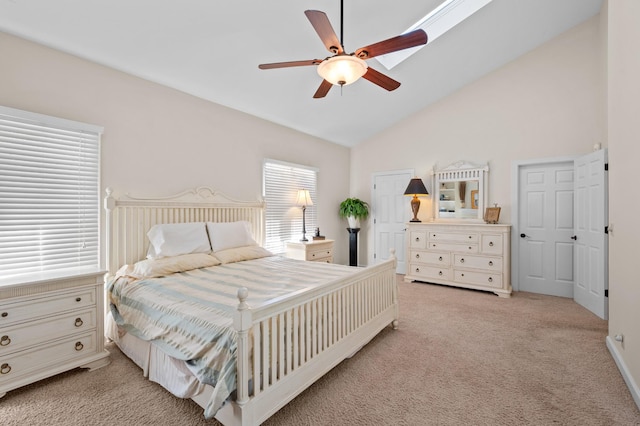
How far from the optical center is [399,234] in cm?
572

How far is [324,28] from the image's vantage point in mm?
1821

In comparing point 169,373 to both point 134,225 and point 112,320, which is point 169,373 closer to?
point 112,320

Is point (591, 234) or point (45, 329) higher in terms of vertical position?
point (591, 234)

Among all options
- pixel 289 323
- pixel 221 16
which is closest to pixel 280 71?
pixel 221 16

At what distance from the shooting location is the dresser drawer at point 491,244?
430cm

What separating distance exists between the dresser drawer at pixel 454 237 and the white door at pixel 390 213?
83 centimetres

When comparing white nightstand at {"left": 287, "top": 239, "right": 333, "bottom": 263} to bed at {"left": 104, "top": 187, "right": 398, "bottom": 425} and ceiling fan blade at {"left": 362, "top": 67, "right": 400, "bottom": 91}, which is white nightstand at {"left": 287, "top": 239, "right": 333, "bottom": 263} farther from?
ceiling fan blade at {"left": 362, "top": 67, "right": 400, "bottom": 91}

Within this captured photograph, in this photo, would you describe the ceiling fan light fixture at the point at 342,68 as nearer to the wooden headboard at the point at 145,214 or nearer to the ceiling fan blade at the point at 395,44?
the ceiling fan blade at the point at 395,44

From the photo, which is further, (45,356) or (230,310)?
(45,356)

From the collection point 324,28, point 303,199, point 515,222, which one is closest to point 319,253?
point 303,199

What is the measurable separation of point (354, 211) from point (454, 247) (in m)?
1.88

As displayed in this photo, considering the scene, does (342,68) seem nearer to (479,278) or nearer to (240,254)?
(240,254)

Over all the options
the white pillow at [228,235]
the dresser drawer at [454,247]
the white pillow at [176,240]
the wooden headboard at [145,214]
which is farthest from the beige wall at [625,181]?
the wooden headboard at [145,214]

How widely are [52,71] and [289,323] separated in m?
2.93
